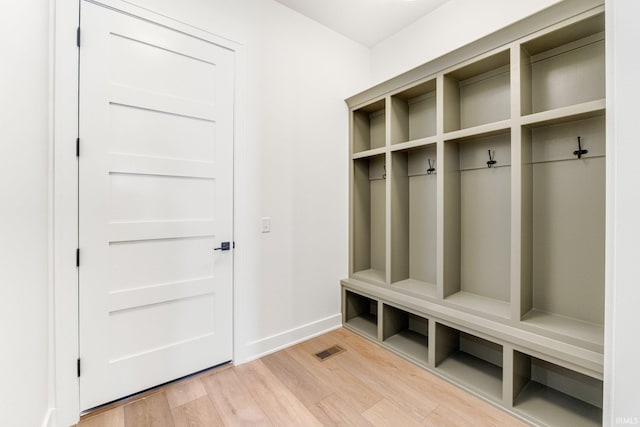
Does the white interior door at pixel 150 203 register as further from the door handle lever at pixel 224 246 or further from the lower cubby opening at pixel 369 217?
the lower cubby opening at pixel 369 217

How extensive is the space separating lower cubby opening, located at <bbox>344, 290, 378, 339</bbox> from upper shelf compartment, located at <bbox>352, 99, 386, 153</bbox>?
1.58 metres

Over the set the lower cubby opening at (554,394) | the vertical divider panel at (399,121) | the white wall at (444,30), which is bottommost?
the lower cubby opening at (554,394)

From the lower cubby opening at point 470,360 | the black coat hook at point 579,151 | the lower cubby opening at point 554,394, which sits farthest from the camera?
the lower cubby opening at point 470,360

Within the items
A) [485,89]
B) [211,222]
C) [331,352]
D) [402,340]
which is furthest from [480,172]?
[211,222]

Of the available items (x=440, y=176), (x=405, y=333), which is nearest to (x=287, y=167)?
(x=440, y=176)

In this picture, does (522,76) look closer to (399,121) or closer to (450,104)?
(450,104)

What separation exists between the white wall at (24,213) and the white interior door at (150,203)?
0.18 m

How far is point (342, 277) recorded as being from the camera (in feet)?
9.48

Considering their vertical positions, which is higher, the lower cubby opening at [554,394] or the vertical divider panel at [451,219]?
the vertical divider panel at [451,219]

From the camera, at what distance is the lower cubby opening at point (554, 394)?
1.57 meters

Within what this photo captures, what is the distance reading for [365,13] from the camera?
2512 mm

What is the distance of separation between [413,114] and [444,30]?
2.38ft
